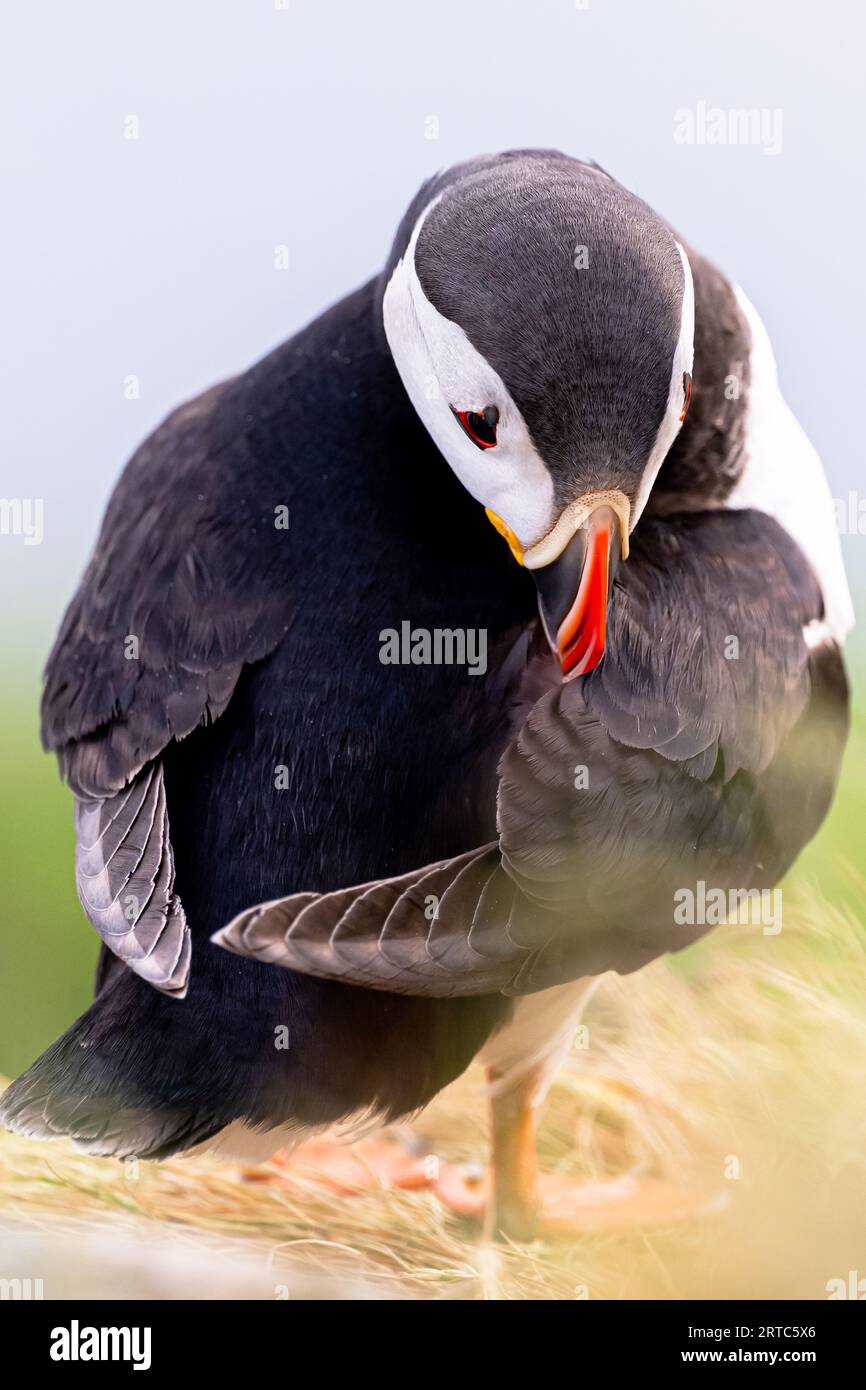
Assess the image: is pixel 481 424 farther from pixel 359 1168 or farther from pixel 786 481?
pixel 359 1168

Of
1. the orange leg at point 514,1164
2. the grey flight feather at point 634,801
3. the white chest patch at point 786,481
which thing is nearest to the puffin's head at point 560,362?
the grey flight feather at point 634,801

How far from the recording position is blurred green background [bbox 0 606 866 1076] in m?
1.32

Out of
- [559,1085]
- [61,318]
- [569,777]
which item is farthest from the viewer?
[559,1085]

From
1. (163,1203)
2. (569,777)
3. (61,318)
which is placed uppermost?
(61,318)

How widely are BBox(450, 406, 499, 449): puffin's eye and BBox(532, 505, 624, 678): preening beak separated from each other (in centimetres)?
9

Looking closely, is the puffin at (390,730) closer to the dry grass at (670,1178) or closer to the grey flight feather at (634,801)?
the grey flight feather at (634,801)

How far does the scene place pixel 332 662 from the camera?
47.0 inches

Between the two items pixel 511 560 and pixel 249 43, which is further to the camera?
pixel 249 43

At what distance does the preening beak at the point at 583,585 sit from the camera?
0.98m

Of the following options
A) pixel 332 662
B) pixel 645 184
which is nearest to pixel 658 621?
pixel 332 662

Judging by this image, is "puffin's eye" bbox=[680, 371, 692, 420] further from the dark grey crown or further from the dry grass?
the dry grass

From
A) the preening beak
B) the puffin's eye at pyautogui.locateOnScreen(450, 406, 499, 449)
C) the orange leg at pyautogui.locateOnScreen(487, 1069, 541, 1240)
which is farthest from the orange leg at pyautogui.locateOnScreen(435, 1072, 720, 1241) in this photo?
the puffin's eye at pyautogui.locateOnScreen(450, 406, 499, 449)

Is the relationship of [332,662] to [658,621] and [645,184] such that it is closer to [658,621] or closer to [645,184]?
[658,621]
